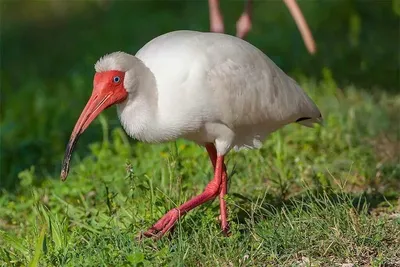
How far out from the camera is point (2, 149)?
7.64 m

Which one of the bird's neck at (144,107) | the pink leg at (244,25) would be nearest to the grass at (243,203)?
the bird's neck at (144,107)

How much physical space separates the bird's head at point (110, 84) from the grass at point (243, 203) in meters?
0.46

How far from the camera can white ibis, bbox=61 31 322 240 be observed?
4.95 m

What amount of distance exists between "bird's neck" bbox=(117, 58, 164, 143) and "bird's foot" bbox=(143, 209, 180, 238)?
0.41 metres

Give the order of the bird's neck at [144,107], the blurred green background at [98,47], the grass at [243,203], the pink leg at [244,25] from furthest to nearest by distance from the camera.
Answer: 1. the blurred green background at [98,47]
2. the pink leg at [244,25]
3. the bird's neck at [144,107]
4. the grass at [243,203]

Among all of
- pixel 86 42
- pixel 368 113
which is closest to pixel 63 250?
pixel 368 113

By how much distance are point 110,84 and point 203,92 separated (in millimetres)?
479

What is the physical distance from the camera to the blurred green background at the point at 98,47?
8211mm

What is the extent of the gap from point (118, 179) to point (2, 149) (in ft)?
5.01

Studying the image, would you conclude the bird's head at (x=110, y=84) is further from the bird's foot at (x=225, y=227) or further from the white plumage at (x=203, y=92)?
the bird's foot at (x=225, y=227)

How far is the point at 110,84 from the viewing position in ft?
16.3

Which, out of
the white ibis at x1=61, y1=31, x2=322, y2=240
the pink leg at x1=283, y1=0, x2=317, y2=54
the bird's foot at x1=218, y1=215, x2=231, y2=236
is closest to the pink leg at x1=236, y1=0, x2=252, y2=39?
the pink leg at x1=283, y1=0, x2=317, y2=54

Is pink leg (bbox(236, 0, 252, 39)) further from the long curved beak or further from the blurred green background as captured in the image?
the long curved beak

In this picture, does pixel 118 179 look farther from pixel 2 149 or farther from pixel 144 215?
pixel 2 149
